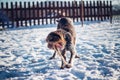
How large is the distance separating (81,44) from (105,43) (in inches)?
39.7

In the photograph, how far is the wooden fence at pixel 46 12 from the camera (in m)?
15.6

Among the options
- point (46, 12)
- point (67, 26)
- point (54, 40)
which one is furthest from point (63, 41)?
point (46, 12)

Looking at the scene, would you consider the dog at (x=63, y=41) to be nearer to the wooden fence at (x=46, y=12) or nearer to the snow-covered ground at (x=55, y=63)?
the snow-covered ground at (x=55, y=63)

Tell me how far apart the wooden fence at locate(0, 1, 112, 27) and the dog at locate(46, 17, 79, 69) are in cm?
842

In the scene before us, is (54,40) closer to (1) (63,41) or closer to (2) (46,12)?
(1) (63,41)

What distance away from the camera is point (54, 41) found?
15.7ft

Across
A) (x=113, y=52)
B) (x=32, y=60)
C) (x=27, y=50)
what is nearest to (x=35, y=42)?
(x=27, y=50)

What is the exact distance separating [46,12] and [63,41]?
11677 millimetres

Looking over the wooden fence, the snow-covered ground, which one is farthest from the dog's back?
the wooden fence

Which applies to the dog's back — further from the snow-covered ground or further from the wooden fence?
the wooden fence

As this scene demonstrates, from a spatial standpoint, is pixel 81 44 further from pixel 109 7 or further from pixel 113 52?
pixel 109 7

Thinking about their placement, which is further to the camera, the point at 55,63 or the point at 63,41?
the point at 55,63

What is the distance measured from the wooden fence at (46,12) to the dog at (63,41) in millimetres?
Result: 8422

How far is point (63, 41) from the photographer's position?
16.6 feet
